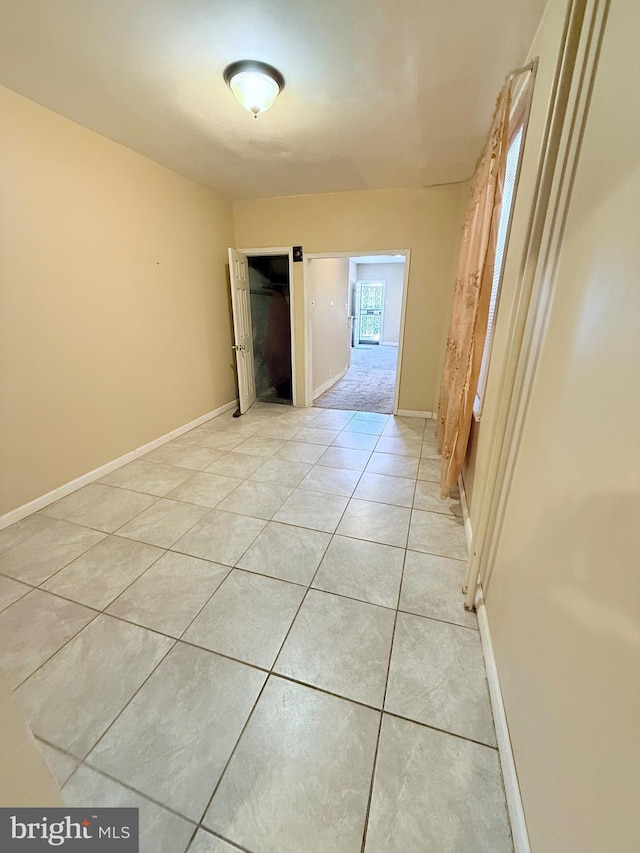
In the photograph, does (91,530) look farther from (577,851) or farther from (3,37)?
(3,37)

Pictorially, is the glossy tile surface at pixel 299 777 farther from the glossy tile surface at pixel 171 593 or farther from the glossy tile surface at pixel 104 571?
the glossy tile surface at pixel 104 571

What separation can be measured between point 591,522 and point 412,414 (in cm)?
350

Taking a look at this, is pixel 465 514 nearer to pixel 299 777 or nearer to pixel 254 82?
pixel 299 777

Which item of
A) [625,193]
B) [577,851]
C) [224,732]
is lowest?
[224,732]

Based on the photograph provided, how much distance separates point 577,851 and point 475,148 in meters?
3.54

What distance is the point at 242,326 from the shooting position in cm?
402

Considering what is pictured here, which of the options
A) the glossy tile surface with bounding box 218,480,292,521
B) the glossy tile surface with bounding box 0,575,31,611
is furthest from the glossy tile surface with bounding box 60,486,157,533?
the glossy tile surface with bounding box 218,480,292,521

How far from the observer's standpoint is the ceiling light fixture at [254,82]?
5.58 ft

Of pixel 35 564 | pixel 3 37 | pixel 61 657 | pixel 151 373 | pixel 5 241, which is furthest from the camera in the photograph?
pixel 151 373

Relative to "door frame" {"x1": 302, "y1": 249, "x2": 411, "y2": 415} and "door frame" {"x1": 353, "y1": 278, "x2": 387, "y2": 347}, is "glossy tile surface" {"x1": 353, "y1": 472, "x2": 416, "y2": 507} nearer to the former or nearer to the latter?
"door frame" {"x1": 302, "y1": 249, "x2": 411, "y2": 415}

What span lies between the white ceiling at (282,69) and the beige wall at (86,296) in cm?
28

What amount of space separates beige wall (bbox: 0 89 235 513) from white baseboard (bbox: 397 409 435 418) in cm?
252

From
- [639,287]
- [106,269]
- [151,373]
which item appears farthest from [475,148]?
[151,373]

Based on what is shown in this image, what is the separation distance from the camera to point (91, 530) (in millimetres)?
2033
